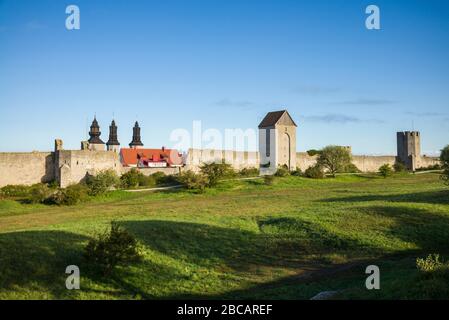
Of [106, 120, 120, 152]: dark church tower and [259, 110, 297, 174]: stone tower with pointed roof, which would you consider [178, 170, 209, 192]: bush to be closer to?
[259, 110, 297, 174]: stone tower with pointed roof

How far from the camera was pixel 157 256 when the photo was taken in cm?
1739

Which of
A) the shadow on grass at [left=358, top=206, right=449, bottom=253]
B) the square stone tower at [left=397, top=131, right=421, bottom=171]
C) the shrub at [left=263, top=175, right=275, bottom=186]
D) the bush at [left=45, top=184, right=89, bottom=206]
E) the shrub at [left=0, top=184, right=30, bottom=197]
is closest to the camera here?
the shadow on grass at [left=358, top=206, right=449, bottom=253]

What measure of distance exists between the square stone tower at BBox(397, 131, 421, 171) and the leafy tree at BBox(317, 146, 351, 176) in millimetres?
21187

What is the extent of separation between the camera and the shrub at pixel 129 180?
4362 cm

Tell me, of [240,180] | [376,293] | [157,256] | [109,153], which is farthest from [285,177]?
[376,293]

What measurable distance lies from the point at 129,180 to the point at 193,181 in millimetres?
7031

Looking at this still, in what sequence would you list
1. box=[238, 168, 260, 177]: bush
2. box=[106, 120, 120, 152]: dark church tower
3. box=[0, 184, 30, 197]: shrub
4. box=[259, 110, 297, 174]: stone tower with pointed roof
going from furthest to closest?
1. box=[106, 120, 120, 152]: dark church tower
2. box=[259, 110, 297, 174]: stone tower with pointed roof
3. box=[238, 168, 260, 177]: bush
4. box=[0, 184, 30, 197]: shrub

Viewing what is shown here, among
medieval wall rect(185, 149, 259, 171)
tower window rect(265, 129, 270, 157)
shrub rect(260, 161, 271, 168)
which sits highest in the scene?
tower window rect(265, 129, 270, 157)

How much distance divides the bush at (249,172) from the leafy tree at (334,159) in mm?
10326

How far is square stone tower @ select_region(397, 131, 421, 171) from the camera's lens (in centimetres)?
7656

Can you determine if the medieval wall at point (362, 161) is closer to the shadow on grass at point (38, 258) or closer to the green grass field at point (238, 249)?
the green grass field at point (238, 249)

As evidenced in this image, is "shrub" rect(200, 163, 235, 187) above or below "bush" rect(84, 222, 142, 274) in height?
above

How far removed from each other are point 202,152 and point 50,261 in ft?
125

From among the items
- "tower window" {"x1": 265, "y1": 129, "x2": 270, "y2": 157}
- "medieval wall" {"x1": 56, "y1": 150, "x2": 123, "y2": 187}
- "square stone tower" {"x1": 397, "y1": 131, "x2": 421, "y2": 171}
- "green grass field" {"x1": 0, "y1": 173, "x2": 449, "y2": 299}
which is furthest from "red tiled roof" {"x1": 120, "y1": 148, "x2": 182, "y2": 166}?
"square stone tower" {"x1": 397, "y1": 131, "x2": 421, "y2": 171}
